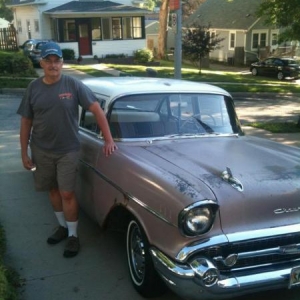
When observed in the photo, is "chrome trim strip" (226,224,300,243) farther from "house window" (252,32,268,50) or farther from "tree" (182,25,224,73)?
"house window" (252,32,268,50)

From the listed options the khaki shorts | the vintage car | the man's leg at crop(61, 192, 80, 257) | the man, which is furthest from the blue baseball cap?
the man's leg at crop(61, 192, 80, 257)

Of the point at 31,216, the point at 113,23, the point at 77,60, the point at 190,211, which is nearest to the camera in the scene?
the point at 190,211

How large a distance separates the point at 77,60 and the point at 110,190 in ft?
78.8

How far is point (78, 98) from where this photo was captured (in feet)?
12.7

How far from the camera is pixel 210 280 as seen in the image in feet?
9.21

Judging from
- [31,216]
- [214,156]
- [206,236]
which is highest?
[214,156]

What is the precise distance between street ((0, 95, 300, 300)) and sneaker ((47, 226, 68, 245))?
0.07 m

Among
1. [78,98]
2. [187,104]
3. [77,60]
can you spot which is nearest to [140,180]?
[78,98]

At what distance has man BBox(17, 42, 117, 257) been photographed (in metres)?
3.79

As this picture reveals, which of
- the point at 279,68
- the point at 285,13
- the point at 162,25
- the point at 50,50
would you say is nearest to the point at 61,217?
the point at 50,50

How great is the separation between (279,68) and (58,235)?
2571 cm

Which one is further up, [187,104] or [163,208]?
[187,104]

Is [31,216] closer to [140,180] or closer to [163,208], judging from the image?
[140,180]

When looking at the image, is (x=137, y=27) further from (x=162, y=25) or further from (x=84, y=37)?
(x=84, y=37)
